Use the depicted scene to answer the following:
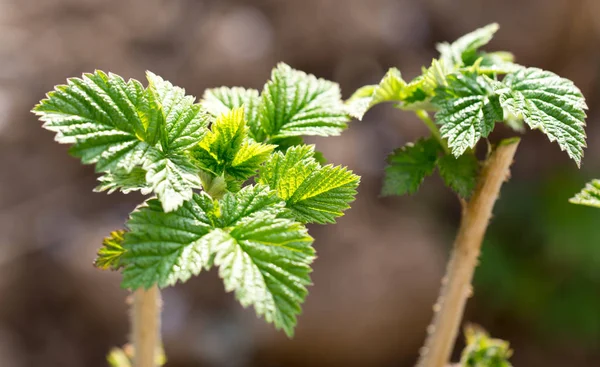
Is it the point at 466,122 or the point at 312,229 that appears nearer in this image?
the point at 466,122

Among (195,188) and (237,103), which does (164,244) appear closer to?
(195,188)

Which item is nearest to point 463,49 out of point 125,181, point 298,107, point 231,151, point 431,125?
point 431,125

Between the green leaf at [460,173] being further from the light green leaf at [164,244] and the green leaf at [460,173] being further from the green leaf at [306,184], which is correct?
the light green leaf at [164,244]

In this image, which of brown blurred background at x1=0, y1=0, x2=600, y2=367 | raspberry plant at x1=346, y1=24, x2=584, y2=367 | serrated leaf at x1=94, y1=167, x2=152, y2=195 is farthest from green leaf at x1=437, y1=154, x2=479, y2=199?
brown blurred background at x1=0, y1=0, x2=600, y2=367

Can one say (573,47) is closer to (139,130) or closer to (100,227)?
(100,227)

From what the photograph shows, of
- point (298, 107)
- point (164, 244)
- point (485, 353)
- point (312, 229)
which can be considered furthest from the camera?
point (312, 229)

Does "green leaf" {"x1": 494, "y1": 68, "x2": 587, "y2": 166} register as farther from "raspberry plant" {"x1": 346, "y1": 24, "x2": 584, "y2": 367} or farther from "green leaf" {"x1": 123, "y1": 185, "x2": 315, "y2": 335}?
"green leaf" {"x1": 123, "y1": 185, "x2": 315, "y2": 335}

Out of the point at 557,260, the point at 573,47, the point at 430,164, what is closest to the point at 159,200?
the point at 430,164
